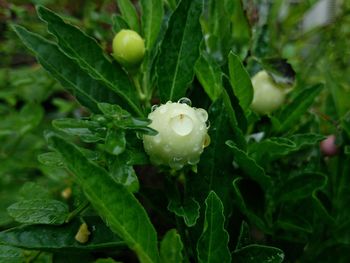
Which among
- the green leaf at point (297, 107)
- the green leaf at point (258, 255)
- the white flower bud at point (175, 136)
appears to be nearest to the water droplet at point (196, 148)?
the white flower bud at point (175, 136)

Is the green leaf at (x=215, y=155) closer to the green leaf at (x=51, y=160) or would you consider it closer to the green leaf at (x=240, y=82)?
the green leaf at (x=240, y=82)

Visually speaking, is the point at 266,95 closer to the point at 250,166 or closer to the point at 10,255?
the point at 250,166

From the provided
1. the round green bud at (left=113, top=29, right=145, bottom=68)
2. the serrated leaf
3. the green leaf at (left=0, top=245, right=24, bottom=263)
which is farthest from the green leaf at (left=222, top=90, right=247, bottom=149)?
the green leaf at (left=0, top=245, right=24, bottom=263)

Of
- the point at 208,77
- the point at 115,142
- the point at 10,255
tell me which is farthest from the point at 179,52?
the point at 10,255

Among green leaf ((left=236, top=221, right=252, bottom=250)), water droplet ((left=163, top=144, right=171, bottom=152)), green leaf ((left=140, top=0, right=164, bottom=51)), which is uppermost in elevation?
green leaf ((left=140, top=0, right=164, bottom=51))

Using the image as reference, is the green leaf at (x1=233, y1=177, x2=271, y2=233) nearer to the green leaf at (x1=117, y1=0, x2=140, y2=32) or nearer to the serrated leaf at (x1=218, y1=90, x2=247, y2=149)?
the serrated leaf at (x1=218, y1=90, x2=247, y2=149)

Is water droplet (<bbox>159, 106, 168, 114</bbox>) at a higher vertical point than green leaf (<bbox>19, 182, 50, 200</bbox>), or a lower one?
lower
